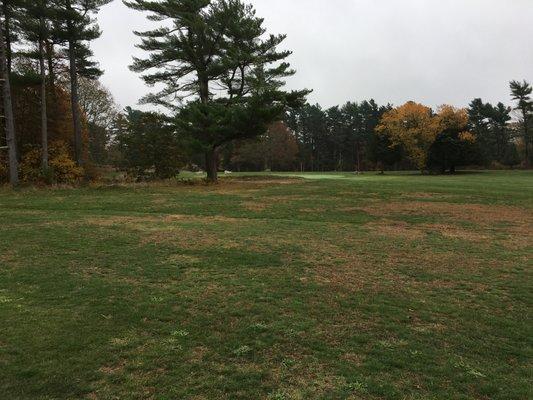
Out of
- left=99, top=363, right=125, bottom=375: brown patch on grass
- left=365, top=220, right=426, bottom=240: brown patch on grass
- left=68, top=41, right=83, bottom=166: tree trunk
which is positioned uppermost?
left=68, top=41, right=83, bottom=166: tree trunk

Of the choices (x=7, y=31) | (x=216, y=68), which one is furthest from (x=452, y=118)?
(x=7, y=31)

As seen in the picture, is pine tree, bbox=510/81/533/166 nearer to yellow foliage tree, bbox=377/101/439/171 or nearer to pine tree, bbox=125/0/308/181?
yellow foliage tree, bbox=377/101/439/171

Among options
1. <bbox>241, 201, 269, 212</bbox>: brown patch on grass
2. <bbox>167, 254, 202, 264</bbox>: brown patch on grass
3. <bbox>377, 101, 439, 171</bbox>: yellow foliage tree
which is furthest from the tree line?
<bbox>377, 101, 439, 171</bbox>: yellow foliage tree

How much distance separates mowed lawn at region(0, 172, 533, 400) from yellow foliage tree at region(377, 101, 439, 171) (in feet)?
152

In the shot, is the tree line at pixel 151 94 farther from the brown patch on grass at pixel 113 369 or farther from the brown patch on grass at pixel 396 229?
the brown patch on grass at pixel 113 369

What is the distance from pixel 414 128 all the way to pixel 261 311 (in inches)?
2181

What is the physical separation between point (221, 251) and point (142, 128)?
909 inches

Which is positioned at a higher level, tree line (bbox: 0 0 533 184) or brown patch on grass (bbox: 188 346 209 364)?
tree line (bbox: 0 0 533 184)

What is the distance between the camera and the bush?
24.1 m

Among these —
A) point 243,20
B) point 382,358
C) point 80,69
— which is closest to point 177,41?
point 243,20

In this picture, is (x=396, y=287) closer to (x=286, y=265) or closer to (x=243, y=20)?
(x=286, y=265)

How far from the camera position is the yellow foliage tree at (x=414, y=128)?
2221 inches

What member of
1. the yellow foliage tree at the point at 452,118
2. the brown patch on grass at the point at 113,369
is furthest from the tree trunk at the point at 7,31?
the yellow foliage tree at the point at 452,118

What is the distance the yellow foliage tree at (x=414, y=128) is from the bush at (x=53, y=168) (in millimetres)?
40727
